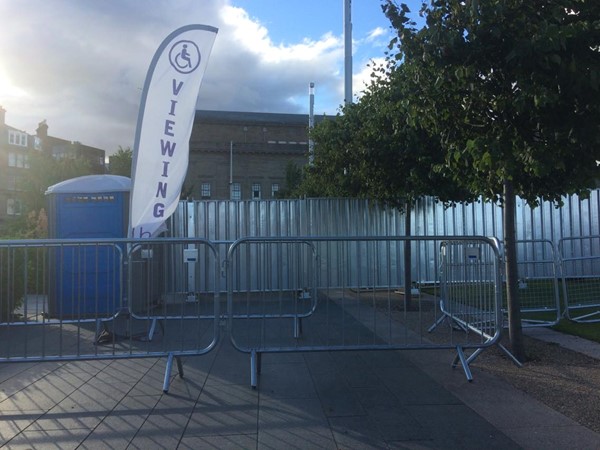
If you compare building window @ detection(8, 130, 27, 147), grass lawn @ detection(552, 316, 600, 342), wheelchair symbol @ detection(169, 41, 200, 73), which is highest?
building window @ detection(8, 130, 27, 147)

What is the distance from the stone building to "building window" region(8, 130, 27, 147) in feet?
83.7

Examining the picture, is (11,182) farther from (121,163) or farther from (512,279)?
(512,279)

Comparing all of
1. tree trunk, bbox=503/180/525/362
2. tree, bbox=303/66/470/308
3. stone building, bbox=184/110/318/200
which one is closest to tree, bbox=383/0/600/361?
tree trunk, bbox=503/180/525/362

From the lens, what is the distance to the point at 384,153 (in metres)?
10.0

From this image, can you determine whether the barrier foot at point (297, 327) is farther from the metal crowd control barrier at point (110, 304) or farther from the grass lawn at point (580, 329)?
the grass lawn at point (580, 329)

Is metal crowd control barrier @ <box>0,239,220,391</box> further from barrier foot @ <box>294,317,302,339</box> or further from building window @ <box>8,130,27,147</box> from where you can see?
building window @ <box>8,130,27,147</box>

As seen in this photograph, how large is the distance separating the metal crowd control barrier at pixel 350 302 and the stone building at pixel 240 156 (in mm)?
48915

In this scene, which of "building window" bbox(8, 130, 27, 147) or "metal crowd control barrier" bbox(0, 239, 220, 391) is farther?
"building window" bbox(8, 130, 27, 147)

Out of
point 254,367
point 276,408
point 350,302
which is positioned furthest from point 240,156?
point 276,408

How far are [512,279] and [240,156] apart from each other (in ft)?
188

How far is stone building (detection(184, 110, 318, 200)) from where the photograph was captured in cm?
6078

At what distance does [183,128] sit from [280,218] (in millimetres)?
6334

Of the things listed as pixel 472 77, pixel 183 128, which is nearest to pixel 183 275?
pixel 183 128

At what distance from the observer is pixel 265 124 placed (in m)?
69.3
